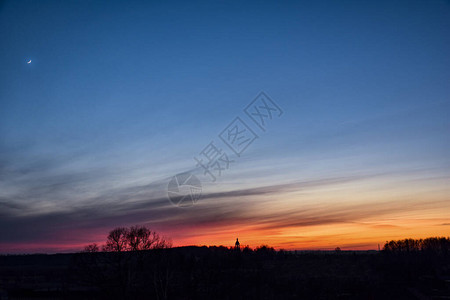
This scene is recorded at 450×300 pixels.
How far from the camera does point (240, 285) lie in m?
46.8

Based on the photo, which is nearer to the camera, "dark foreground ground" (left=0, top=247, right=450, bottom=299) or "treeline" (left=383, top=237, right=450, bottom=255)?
"dark foreground ground" (left=0, top=247, right=450, bottom=299)

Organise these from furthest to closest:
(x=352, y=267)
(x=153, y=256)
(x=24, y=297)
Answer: (x=352, y=267) < (x=153, y=256) < (x=24, y=297)

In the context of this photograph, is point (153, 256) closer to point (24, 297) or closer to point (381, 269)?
point (24, 297)

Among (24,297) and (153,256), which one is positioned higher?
(153,256)

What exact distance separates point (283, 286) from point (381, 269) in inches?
933

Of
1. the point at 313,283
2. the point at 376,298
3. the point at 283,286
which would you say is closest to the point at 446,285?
the point at 376,298

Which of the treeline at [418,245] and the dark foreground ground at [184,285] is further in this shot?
the treeline at [418,245]

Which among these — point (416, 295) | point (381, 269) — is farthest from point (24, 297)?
point (381, 269)

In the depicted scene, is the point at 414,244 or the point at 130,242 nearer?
the point at 130,242

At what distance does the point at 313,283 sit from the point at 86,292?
29.4 meters

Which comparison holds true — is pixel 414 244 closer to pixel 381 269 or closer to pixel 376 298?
pixel 381 269

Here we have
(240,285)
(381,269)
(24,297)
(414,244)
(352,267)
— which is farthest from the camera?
(414,244)

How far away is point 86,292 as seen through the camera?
39.7 meters

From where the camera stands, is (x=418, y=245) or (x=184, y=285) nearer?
(x=184, y=285)
